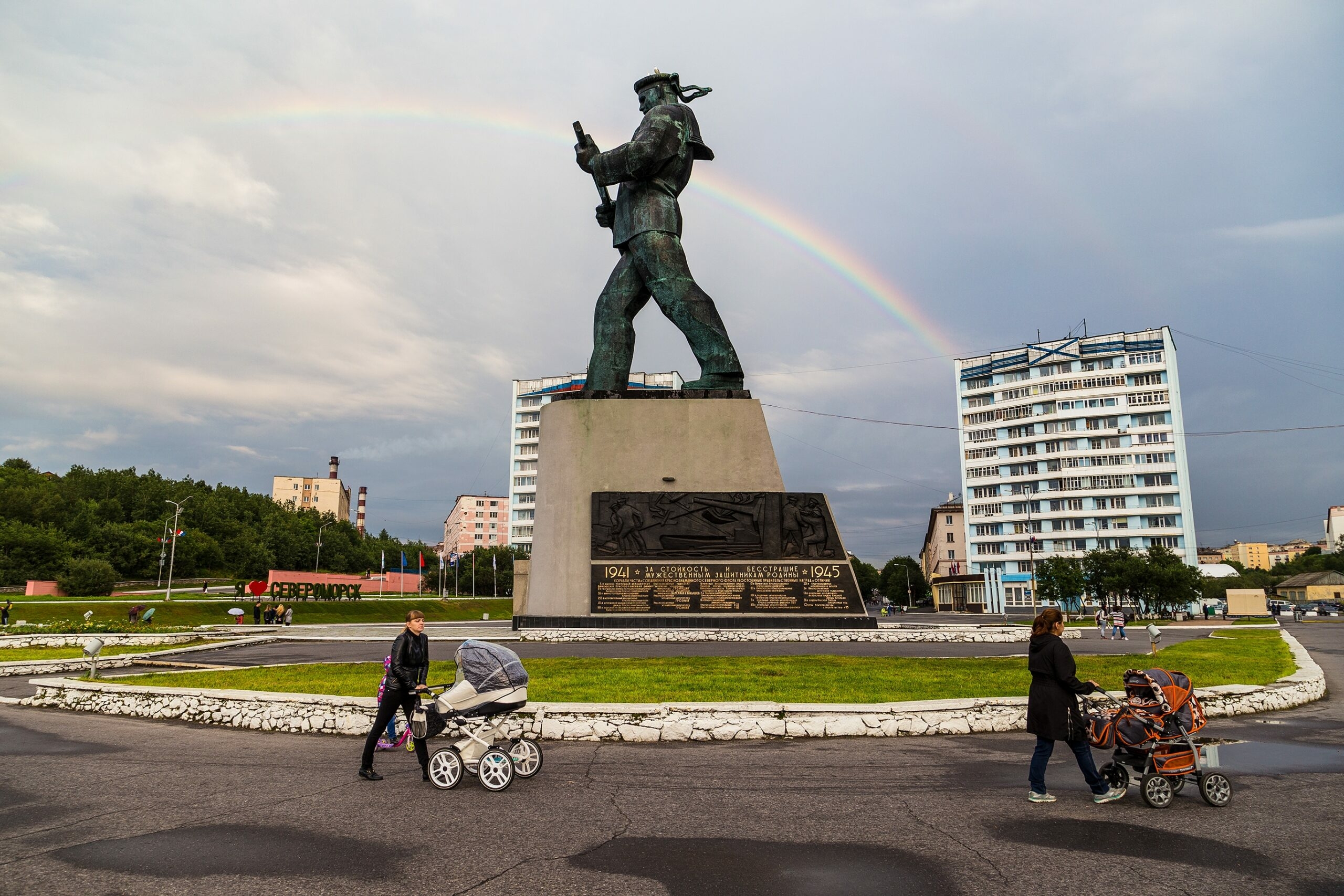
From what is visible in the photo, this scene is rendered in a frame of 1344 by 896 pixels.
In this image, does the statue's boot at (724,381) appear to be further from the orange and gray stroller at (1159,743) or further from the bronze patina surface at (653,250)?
the orange and gray stroller at (1159,743)

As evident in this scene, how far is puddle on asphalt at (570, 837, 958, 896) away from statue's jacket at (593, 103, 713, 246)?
21.4 m

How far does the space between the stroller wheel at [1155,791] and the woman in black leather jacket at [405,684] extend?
583 centimetres

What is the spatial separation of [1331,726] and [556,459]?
17917 mm

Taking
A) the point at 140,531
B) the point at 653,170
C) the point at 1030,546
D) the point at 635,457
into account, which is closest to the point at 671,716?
the point at 635,457

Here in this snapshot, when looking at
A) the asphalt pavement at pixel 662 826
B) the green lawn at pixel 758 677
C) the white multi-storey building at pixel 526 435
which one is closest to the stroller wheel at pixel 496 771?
the asphalt pavement at pixel 662 826

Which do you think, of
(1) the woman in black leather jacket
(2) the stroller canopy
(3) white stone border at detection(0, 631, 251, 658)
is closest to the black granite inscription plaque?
(3) white stone border at detection(0, 631, 251, 658)

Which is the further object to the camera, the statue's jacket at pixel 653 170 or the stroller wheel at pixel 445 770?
the statue's jacket at pixel 653 170

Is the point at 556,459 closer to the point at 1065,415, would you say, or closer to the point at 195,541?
the point at 195,541

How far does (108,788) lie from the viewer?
6.70 m

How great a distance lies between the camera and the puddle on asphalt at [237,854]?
4.70m

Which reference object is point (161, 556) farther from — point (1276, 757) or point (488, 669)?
point (1276, 757)

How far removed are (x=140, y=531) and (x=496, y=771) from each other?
81294 mm

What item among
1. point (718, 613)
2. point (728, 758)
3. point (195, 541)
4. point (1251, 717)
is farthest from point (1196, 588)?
point (195, 541)

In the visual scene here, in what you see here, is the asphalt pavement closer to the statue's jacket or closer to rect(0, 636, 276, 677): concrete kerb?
rect(0, 636, 276, 677): concrete kerb
